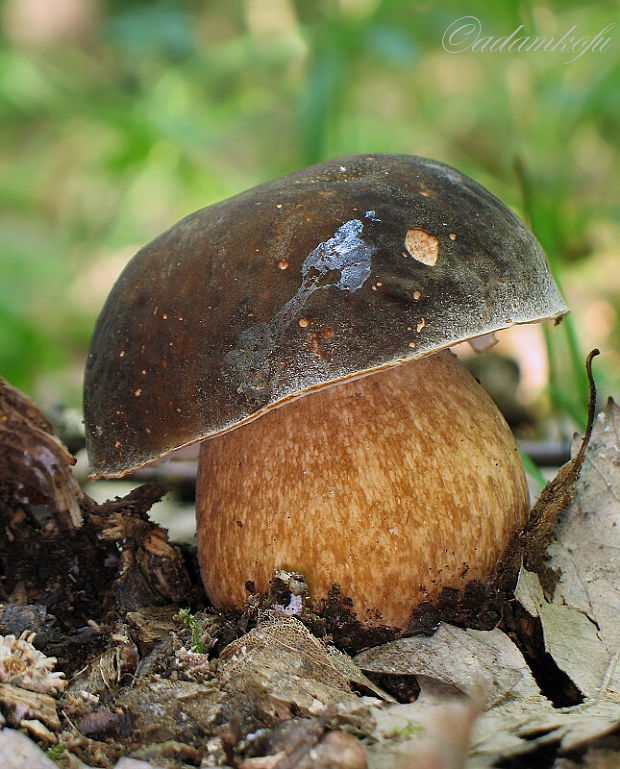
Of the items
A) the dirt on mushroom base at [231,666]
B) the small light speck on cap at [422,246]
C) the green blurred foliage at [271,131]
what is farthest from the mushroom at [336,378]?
the green blurred foliage at [271,131]

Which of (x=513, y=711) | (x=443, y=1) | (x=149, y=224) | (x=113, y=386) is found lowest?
(x=513, y=711)

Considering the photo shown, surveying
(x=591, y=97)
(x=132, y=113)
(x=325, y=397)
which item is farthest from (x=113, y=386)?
(x=132, y=113)

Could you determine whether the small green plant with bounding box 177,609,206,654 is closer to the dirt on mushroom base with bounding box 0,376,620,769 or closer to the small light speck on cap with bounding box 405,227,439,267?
the dirt on mushroom base with bounding box 0,376,620,769

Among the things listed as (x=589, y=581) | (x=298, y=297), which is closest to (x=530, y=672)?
(x=589, y=581)

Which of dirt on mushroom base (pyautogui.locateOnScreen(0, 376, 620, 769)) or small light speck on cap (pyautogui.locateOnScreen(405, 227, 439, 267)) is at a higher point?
small light speck on cap (pyautogui.locateOnScreen(405, 227, 439, 267))

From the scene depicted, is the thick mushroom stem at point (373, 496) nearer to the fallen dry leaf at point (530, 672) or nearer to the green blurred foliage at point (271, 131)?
the fallen dry leaf at point (530, 672)

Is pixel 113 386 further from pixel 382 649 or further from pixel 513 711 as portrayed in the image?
pixel 513 711

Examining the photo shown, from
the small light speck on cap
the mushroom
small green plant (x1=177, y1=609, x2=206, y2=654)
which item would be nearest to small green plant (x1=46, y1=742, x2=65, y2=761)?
small green plant (x1=177, y1=609, x2=206, y2=654)
